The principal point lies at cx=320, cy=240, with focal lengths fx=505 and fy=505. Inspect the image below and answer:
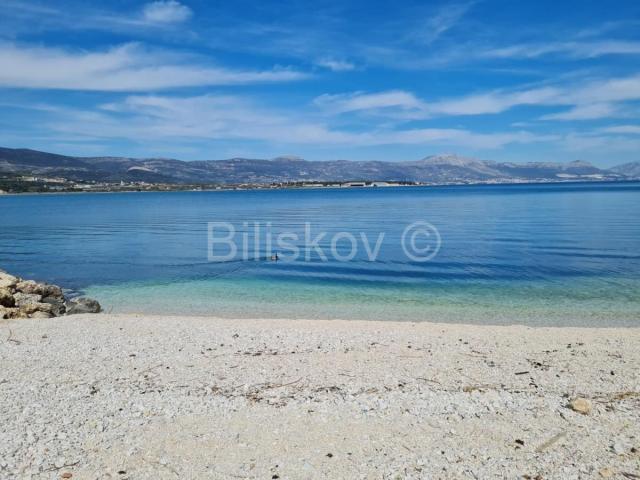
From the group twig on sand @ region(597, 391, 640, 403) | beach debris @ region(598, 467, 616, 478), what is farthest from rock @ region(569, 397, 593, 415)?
beach debris @ region(598, 467, 616, 478)

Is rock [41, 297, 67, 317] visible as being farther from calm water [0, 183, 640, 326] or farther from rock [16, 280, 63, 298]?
calm water [0, 183, 640, 326]

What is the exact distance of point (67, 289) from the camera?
23812 mm

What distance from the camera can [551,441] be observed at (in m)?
7.17

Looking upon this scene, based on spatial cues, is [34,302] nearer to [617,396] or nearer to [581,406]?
[581,406]

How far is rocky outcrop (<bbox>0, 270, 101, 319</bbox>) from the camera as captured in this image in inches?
657

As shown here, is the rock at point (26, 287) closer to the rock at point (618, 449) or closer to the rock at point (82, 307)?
the rock at point (82, 307)

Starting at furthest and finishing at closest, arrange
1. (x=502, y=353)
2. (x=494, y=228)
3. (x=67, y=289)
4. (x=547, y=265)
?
(x=494, y=228) < (x=547, y=265) < (x=67, y=289) < (x=502, y=353)

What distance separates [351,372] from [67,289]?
18517 mm

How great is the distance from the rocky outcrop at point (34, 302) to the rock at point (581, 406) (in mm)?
15748

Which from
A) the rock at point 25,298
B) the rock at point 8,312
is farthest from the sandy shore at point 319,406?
the rock at point 25,298

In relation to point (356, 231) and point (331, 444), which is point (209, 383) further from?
point (356, 231)

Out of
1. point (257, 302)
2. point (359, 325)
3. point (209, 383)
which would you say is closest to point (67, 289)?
point (257, 302)

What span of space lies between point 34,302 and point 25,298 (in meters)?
1.17

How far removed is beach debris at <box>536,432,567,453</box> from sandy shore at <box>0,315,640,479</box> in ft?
0.10
